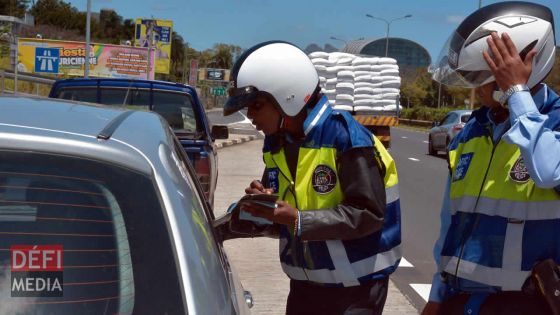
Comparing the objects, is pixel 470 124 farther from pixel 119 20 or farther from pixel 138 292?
pixel 119 20

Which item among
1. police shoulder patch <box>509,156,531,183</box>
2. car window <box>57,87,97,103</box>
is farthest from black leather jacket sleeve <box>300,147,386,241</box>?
car window <box>57,87,97,103</box>

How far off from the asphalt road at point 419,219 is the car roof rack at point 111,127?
185 inches

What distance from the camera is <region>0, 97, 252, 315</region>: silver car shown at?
188 centimetres

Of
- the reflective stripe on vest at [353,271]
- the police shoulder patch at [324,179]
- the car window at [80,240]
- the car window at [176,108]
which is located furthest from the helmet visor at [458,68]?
the car window at [176,108]

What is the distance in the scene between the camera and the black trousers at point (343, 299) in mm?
2984

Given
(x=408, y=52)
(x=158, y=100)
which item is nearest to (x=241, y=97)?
(x=158, y=100)

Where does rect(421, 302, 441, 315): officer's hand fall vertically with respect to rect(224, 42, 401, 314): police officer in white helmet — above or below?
below

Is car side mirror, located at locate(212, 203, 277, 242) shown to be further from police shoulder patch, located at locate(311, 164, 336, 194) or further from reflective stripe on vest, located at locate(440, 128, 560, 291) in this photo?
reflective stripe on vest, located at locate(440, 128, 560, 291)

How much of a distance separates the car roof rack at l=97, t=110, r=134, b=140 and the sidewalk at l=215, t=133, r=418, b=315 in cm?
309

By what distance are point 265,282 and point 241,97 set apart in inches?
179

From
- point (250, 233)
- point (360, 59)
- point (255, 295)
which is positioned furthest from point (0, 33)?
point (250, 233)

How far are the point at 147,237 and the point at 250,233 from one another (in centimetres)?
129

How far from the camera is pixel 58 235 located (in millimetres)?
1944

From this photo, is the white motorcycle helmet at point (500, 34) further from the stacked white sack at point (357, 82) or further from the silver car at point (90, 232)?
the stacked white sack at point (357, 82)
